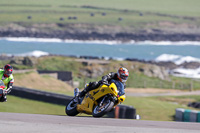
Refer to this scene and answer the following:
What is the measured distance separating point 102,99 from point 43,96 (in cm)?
1438

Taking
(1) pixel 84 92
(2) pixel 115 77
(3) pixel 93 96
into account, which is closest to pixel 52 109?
(1) pixel 84 92

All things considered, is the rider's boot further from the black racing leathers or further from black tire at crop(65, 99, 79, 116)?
black tire at crop(65, 99, 79, 116)

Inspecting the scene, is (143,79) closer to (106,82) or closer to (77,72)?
(77,72)

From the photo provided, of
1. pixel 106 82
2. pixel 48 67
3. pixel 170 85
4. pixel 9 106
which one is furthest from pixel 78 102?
pixel 48 67

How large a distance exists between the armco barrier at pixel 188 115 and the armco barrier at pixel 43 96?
20.0ft

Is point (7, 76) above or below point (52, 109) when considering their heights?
above

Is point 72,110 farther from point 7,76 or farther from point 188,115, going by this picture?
point 188,115

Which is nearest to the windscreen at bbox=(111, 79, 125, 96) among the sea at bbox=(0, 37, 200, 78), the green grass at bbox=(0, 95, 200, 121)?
the green grass at bbox=(0, 95, 200, 121)

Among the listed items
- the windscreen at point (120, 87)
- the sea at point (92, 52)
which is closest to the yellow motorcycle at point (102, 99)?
the windscreen at point (120, 87)

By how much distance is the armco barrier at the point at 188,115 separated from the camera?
25.0 metres

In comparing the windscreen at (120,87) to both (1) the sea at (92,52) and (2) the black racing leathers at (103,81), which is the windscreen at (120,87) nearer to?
(2) the black racing leathers at (103,81)

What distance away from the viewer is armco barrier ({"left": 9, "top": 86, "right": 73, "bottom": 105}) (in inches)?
1080

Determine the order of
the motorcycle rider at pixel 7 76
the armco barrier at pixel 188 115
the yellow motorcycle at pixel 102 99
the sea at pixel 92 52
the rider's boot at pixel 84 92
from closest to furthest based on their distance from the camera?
the yellow motorcycle at pixel 102 99, the rider's boot at pixel 84 92, the motorcycle rider at pixel 7 76, the armco barrier at pixel 188 115, the sea at pixel 92 52

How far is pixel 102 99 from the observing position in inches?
549
